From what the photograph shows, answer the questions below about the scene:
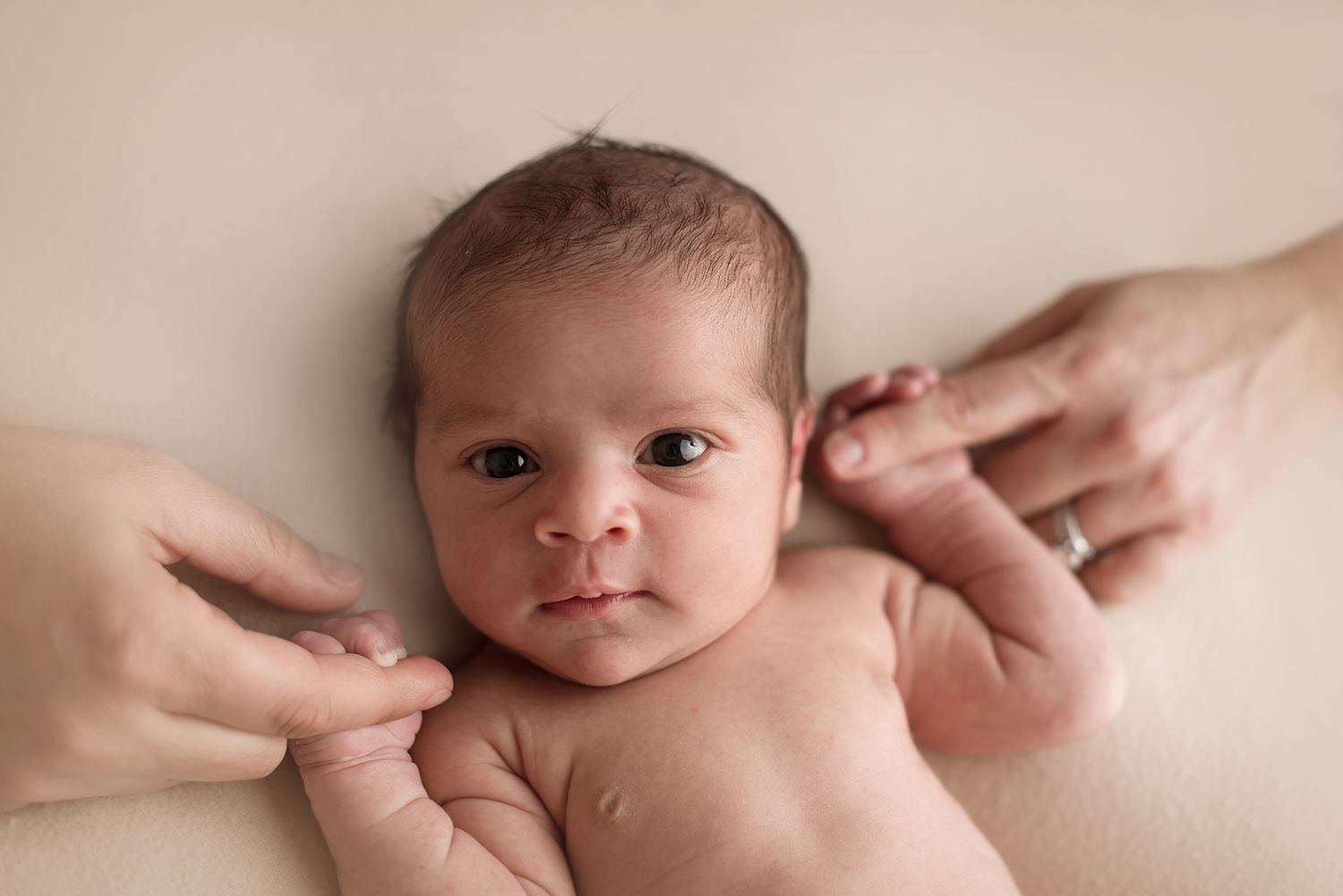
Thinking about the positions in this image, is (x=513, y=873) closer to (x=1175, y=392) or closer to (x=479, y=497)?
(x=479, y=497)

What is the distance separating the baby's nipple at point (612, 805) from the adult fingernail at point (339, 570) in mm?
439

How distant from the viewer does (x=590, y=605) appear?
1.15 meters

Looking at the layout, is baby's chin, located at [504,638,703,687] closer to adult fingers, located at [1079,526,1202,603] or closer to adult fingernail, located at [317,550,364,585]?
adult fingernail, located at [317,550,364,585]

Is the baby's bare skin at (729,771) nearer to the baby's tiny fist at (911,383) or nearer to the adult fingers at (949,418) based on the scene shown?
the adult fingers at (949,418)

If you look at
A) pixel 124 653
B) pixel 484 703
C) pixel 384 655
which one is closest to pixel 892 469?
pixel 484 703

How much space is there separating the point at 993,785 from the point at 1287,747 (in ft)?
1.57

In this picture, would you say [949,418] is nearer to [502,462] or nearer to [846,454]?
[846,454]

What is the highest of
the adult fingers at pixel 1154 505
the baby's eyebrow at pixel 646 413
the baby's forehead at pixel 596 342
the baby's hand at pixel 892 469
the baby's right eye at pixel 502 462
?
the baby's forehead at pixel 596 342

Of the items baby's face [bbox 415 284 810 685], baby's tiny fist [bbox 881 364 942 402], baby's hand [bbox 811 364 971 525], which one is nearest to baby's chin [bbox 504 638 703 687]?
baby's face [bbox 415 284 810 685]

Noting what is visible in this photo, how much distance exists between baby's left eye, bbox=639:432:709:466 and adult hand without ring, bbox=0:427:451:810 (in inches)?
17.1

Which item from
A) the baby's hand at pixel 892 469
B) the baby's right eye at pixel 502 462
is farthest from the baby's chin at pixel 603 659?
the baby's hand at pixel 892 469

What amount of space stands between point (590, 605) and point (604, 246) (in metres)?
0.47

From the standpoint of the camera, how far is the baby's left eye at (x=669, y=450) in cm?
118

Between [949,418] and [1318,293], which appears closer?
[949,418]
